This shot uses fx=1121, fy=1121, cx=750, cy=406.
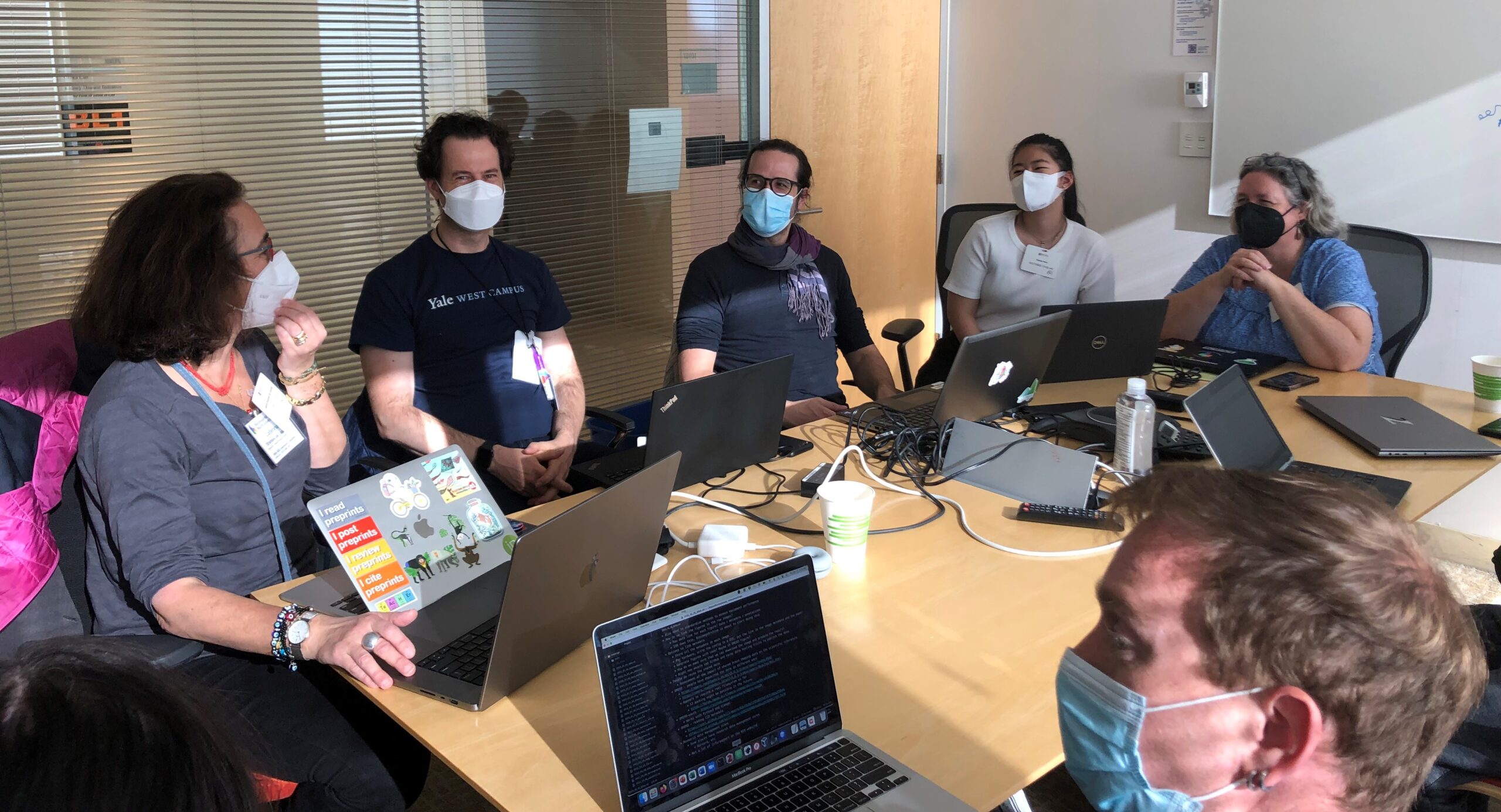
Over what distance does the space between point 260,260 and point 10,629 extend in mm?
746

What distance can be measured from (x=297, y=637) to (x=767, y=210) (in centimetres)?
183

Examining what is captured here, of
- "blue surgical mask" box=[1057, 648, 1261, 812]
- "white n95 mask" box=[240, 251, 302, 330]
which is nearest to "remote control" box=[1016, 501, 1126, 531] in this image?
"blue surgical mask" box=[1057, 648, 1261, 812]

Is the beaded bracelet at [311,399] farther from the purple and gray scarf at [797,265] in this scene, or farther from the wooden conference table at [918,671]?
the purple and gray scarf at [797,265]

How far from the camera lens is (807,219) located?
470 centimetres

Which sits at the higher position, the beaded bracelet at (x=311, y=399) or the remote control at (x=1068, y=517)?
the beaded bracelet at (x=311, y=399)

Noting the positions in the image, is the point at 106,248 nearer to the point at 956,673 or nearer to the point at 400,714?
the point at 400,714

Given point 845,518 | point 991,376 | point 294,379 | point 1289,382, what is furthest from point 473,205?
point 1289,382

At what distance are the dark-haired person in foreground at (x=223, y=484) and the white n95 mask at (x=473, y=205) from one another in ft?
2.27

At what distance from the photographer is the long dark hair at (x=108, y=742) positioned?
26.5 inches

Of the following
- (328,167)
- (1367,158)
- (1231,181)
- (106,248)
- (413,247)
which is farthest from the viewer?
(1231,181)

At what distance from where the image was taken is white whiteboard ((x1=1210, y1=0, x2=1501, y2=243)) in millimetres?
3541

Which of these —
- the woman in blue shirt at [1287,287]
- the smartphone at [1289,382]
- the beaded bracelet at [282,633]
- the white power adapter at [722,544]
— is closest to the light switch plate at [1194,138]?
the woman in blue shirt at [1287,287]

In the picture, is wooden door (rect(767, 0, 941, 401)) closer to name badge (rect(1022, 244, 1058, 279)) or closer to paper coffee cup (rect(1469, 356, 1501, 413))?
name badge (rect(1022, 244, 1058, 279))

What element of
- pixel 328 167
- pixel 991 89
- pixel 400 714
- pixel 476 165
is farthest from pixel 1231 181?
pixel 400 714
